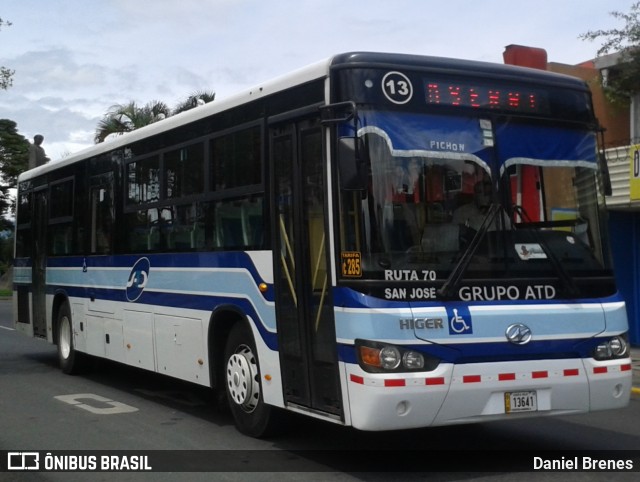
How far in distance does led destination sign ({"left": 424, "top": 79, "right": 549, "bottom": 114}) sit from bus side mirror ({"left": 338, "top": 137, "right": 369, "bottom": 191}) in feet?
2.63

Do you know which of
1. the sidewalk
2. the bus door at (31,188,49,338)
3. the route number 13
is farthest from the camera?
the bus door at (31,188,49,338)

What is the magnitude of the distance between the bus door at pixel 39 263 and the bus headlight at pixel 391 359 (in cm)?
920

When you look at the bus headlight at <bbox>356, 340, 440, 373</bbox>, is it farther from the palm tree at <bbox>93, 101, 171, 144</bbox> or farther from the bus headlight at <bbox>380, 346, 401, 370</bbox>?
the palm tree at <bbox>93, 101, 171, 144</bbox>

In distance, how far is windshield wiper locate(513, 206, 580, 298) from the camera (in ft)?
22.7

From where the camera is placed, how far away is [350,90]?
6.73m

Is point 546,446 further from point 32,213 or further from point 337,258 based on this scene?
point 32,213

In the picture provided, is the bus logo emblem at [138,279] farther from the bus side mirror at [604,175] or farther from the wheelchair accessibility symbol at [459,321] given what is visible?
the bus side mirror at [604,175]

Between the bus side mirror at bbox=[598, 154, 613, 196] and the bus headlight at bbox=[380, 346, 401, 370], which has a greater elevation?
the bus side mirror at bbox=[598, 154, 613, 196]

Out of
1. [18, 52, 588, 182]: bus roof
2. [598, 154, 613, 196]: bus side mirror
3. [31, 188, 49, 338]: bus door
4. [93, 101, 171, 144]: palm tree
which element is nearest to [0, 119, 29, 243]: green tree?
[93, 101, 171, 144]: palm tree

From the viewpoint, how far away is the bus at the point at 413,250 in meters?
6.44

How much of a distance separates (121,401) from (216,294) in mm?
2864

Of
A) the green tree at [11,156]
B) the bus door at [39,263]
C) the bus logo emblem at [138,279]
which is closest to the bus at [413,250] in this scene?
the bus logo emblem at [138,279]

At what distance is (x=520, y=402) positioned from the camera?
663 cm

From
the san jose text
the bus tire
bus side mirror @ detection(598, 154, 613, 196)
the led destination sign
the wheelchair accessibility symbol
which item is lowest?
the bus tire
